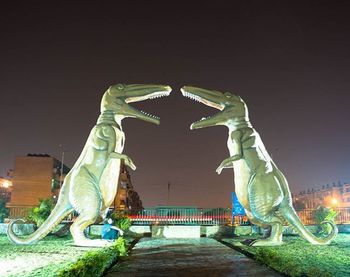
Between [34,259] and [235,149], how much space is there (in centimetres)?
654

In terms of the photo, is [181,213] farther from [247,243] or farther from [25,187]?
[25,187]

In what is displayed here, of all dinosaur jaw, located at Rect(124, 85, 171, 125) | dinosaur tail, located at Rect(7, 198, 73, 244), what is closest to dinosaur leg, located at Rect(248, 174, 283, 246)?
dinosaur jaw, located at Rect(124, 85, 171, 125)

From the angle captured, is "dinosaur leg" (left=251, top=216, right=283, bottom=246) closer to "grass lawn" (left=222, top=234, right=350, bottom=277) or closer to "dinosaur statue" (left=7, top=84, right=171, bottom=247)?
"grass lawn" (left=222, top=234, right=350, bottom=277)

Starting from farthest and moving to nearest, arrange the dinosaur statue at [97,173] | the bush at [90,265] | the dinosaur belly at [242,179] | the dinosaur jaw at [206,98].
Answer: the dinosaur jaw at [206,98] < the dinosaur belly at [242,179] < the dinosaur statue at [97,173] < the bush at [90,265]

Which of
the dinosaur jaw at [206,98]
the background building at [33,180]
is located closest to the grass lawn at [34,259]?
the dinosaur jaw at [206,98]

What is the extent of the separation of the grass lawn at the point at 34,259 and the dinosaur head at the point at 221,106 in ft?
18.2

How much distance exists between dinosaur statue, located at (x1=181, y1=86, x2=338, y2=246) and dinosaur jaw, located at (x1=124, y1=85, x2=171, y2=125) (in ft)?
2.69

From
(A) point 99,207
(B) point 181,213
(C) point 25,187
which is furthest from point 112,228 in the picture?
(C) point 25,187

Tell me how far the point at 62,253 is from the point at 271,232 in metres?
5.99

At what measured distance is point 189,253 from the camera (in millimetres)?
10148

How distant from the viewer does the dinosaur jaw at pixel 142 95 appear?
1238cm

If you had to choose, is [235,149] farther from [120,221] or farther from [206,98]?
[120,221]

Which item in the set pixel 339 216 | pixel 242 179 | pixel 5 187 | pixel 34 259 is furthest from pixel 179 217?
pixel 5 187

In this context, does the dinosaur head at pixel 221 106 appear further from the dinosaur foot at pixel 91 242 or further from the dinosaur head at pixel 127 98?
the dinosaur foot at pixel 91 242
